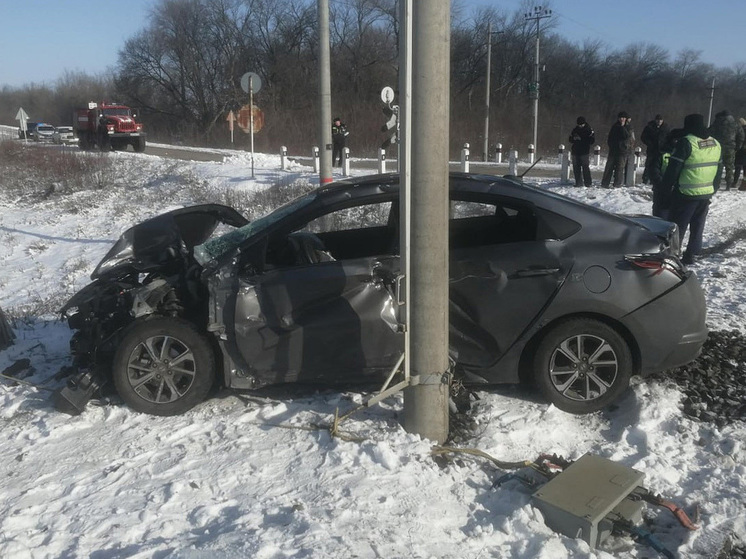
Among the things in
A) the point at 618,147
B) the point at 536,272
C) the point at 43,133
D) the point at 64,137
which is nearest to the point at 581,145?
the point at 618,147

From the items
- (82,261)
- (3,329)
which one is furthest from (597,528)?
(82,261)

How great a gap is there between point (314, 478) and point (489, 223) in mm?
2516

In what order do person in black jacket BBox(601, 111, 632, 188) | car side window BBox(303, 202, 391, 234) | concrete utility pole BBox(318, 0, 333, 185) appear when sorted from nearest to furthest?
car side window BBox(303, 202, 391, 234) → concrete utility pole BBox(318, 0, 333, 185) → person in black jacket BBox(601, 111, 632, 188)

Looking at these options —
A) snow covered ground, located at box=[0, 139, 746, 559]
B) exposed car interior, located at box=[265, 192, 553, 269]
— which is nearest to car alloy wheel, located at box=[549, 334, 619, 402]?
snow covered ground, located at box=[0, 139, 746, 559]

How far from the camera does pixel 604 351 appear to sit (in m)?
5.11

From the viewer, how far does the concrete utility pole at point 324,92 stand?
35.8 feet

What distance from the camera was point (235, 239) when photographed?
5.44m

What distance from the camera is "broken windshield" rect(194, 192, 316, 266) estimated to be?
5.33 m

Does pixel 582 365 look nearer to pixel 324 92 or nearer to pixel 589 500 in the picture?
pixel 589 500

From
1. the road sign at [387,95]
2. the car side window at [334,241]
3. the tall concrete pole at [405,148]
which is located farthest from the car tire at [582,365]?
the road sign at [387,95]

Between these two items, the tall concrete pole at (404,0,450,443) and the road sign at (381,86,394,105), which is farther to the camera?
the road sign at (381,86,394,105)

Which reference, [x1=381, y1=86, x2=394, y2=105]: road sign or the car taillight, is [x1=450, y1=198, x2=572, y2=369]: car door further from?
[x1=381, y1=86, x2=394, y2=105]: road sign

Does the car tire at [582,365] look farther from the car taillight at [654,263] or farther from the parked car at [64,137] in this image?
the parked car at [64,137]

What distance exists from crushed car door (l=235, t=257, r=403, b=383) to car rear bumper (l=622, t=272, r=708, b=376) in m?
1.67
